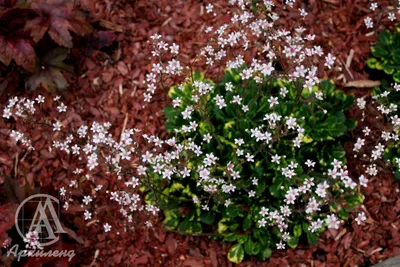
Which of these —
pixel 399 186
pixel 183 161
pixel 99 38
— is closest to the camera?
pixel 183 161

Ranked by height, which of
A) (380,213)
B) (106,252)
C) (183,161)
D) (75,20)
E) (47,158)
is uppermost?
(75,20)

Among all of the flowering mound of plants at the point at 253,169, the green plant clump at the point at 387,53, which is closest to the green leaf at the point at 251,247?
the flowering mound of plants at the point at 253,169

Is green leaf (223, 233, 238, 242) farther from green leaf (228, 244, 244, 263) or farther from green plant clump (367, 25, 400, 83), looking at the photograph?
green plant clump (367, 25, 400, 83)

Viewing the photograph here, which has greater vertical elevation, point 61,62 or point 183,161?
point 61,62

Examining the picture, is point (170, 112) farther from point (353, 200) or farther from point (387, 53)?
point (387, 53)

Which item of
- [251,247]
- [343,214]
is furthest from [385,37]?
[251,247]

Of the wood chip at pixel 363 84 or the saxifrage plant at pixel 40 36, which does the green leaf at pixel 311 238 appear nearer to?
the wood chip at pixel 363 84

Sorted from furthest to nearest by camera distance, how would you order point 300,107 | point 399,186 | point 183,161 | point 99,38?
point 99,38
point 399,186
point 300,107
point 183,161

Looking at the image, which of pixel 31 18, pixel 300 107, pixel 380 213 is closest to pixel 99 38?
pixel 31 18

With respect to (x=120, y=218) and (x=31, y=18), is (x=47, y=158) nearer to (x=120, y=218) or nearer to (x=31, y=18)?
(x=120, y=218)
